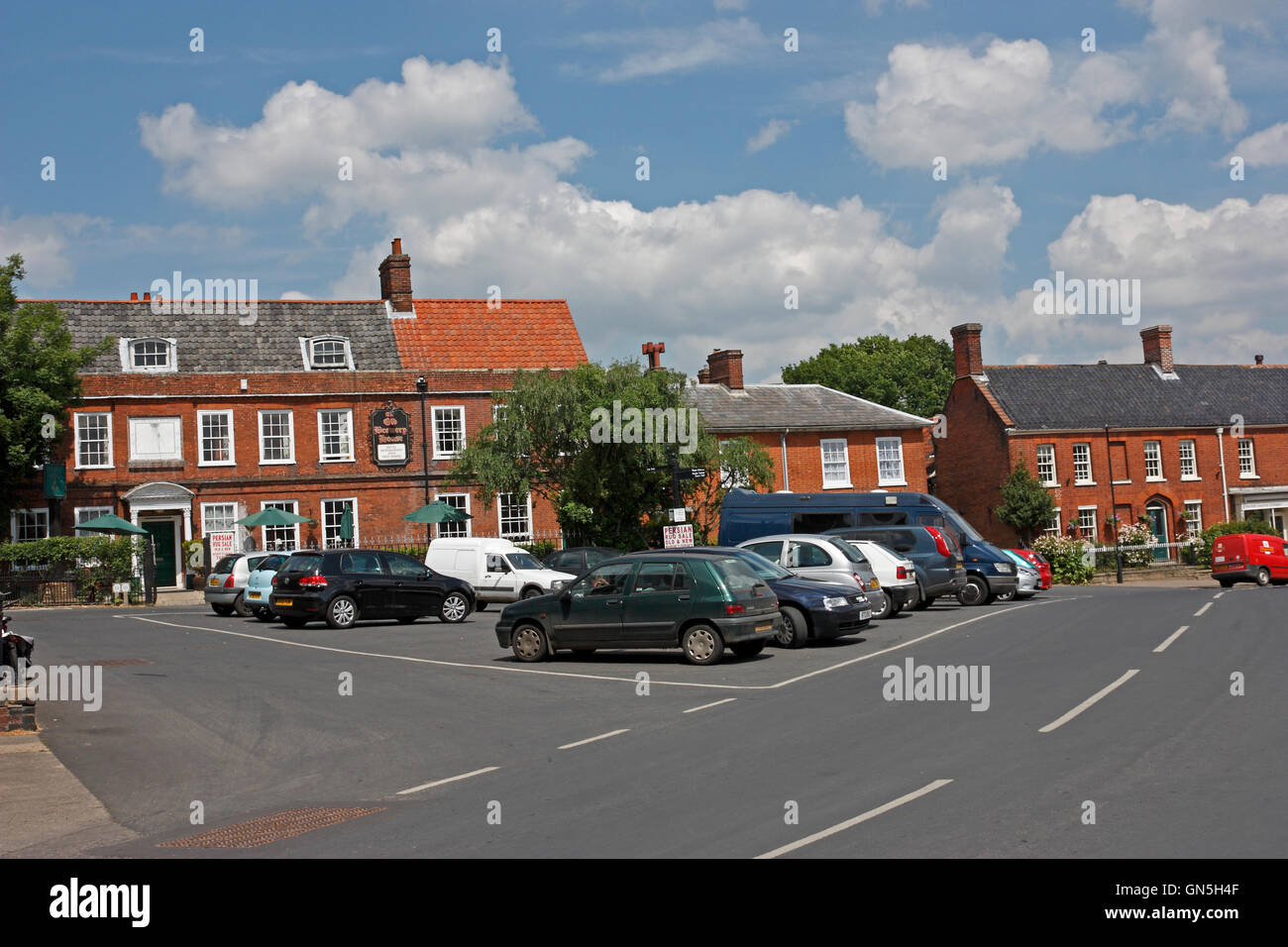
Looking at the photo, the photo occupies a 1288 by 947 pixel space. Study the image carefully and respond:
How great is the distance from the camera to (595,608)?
1700 centimetres

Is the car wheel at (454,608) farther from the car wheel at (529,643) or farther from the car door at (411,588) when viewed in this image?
the car wheel at (529,643)

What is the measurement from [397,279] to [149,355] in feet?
30.8

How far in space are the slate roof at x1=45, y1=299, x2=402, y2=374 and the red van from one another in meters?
28.8

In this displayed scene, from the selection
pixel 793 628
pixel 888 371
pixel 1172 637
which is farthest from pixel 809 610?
pixel 888 371

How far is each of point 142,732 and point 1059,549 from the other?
37.6 meters

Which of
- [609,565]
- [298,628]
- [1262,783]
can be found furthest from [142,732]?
[298,628]

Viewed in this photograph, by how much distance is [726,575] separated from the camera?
1648cm

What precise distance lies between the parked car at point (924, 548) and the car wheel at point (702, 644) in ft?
34.9

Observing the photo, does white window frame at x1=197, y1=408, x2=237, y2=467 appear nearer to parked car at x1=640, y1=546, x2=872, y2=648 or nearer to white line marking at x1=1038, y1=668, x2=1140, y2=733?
parked car at x1=640, y1=546, x2=872, y2=648

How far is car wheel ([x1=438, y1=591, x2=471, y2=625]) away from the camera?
25.7m

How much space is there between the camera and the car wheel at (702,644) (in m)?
16.4

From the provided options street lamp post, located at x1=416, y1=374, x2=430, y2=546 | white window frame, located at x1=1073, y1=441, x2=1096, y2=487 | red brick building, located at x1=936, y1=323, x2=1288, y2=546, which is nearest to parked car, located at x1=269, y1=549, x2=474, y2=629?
street lamp post, located at x1=416, y1=374, x2=430, y2=546
